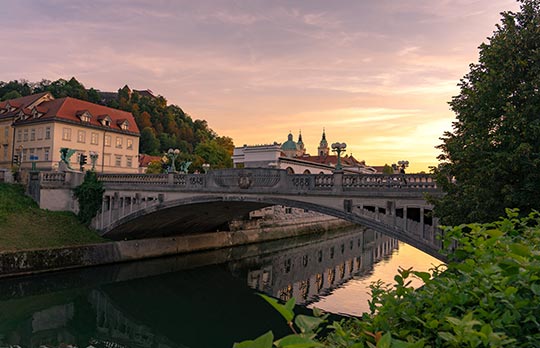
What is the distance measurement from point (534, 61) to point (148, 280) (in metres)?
21.2

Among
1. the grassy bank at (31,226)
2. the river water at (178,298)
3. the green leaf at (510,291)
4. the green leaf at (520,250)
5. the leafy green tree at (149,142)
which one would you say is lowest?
the river water at (178,298)

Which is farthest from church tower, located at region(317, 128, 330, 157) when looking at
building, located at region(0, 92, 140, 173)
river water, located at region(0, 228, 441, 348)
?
river water, located at region(0, 228, 441, 348)

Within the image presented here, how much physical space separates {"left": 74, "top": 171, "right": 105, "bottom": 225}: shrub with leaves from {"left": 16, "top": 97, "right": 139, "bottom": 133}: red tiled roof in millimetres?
21197

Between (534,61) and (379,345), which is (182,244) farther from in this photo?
(379,345)

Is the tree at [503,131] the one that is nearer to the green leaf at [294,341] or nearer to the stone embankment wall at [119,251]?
the green leaf at [294,341]

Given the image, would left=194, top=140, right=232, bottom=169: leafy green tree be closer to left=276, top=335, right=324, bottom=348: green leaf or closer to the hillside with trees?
the hillside with trees

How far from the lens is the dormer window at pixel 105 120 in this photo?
51.1 m

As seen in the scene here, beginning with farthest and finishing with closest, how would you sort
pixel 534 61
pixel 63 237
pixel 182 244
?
pixel 182 244
pixel 63 237
pixel 534 61

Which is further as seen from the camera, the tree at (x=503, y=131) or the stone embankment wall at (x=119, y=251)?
the stone embankment wall at (x=119, y=251)

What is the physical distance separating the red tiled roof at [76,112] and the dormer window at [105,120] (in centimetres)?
12

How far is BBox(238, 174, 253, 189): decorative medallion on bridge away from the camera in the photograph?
21.3 metres

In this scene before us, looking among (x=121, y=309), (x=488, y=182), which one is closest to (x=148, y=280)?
(x=121, y=309)

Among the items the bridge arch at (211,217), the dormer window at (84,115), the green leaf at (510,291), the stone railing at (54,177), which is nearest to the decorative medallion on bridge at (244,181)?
the bridge arch at (211,217)

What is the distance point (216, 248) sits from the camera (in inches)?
1348
